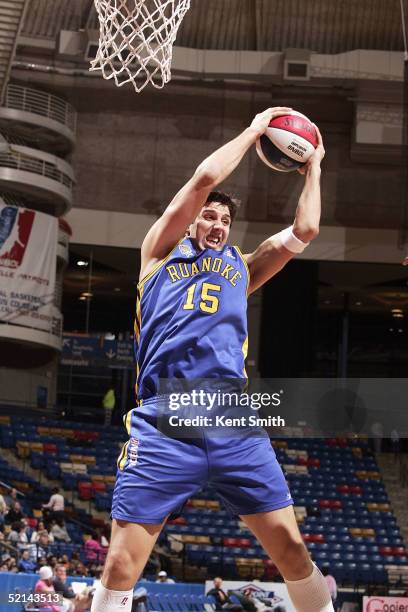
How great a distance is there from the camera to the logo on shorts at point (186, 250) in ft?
14.9

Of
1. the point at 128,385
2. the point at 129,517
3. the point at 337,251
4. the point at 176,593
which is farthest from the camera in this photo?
the point at 128,385

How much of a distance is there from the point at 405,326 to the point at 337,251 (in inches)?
374

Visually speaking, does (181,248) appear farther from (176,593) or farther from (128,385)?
(128,385)

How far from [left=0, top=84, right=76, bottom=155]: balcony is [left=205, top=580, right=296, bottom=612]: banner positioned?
13689mm

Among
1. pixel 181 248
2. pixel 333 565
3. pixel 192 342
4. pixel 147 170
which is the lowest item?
pixel 333 565

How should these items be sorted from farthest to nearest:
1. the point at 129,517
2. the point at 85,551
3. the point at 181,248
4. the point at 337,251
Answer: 1. the point at 337,251
2. the point at 85,551
3. the point at 181,248
4. the point at 129,517

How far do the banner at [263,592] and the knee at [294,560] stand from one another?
36.1 ft

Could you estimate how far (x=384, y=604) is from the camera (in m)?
15.0

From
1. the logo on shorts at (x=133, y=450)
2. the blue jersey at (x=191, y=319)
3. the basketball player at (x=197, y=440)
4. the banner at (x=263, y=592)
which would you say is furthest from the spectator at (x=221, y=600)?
the logo on shorts at (x=133, y=450)

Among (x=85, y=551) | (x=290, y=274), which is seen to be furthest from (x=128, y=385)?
(x=85, y=551)

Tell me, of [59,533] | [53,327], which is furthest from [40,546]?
[53,327]

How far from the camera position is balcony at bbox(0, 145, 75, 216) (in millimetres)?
24281

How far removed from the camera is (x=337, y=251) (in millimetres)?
26453

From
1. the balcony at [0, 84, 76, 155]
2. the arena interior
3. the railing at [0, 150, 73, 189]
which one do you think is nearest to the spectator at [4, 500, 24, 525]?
the arena interior
